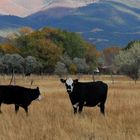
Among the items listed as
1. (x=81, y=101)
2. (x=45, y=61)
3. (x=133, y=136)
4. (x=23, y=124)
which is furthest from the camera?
(x=45, y=61)

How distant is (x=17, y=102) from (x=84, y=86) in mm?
2646

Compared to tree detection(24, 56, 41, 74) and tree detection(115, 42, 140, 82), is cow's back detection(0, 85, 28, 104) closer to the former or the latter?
tree detection(115, 42, 140, 82)

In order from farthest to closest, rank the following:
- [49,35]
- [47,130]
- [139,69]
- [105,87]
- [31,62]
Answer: [49,35]
[31,62]
[139,69]
[105,87]
[47,130]

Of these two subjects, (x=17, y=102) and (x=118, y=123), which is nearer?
(x=118, y=123)

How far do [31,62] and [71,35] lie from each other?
43588 mm

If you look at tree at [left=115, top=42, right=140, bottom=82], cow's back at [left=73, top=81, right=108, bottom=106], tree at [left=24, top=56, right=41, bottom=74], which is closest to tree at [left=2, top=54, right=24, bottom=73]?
tree at [left=24, top=56, right=41, bottom=74]

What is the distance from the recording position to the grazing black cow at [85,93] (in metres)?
18.6

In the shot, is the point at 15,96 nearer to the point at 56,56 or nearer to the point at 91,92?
the point at 91,92

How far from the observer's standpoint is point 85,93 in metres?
19.0

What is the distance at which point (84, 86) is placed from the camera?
19.2m

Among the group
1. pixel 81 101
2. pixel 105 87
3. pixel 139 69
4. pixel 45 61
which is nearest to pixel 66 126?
pixel 81 101

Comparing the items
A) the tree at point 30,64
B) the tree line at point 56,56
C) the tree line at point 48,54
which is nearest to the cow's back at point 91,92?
the tree line at point 56,56

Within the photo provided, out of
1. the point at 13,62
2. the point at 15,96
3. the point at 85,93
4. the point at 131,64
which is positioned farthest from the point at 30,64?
the point at 85,93

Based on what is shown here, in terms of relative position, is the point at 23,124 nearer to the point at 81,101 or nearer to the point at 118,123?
the point at 118,123
